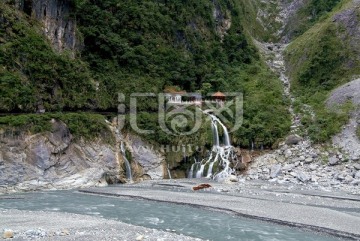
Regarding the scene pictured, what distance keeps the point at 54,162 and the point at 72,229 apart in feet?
49.9

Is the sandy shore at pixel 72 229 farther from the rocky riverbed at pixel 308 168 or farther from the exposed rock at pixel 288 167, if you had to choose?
the exposed rock at pixel 288 167

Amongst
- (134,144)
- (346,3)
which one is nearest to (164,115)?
(134,144)

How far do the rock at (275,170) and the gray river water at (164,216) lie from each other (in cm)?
1554

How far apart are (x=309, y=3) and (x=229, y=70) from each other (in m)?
51.3

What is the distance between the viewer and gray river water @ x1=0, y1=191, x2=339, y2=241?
16.6 meters

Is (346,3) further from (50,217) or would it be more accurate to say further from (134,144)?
(50,217)

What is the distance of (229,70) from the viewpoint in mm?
60594

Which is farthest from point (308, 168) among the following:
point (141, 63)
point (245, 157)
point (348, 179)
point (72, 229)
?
point (72, 229)

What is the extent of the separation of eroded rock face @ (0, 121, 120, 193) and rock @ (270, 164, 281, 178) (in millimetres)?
14287

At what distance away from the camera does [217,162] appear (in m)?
38.2

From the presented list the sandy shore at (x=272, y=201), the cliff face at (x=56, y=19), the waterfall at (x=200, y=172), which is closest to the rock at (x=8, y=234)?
the sandy shore at (x=272, y=201)

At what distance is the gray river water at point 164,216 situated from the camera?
54.4 ft

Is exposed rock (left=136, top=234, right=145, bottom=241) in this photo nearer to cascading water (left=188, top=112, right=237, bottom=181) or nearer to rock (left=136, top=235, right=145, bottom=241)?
rock (left=136, top=235, right=145, bottom=241)

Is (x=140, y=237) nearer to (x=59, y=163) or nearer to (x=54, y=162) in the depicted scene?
(x=54, y=162)
